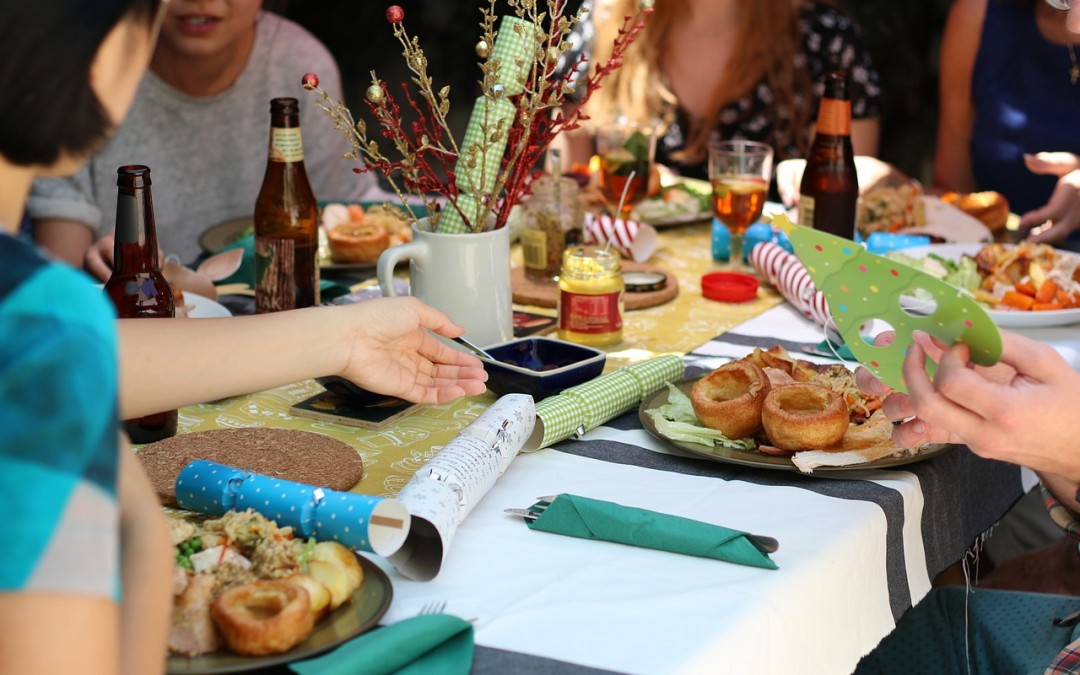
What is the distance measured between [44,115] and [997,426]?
0.92 meters

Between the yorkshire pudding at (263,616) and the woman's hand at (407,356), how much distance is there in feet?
1.61

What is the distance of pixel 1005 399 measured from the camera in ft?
3.79

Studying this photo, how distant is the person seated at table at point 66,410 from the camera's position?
2.14ft

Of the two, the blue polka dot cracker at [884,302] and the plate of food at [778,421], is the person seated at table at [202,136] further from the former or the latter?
the blue polka dot cracker at [884,302]

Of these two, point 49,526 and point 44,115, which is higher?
point 44,115

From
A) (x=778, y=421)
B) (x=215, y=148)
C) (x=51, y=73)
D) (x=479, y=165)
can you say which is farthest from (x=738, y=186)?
(x=51, y=73)

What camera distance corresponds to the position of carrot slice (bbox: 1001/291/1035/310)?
204 centimetres

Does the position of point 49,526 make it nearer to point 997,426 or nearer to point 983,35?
point 997,426

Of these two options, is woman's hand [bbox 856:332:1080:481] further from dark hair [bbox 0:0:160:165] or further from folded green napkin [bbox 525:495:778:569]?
dark hair [bbox 0:0:160:165]

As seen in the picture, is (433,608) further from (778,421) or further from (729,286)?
(729,286)

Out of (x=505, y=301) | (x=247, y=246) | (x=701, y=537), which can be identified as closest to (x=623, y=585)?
(x=701, y=537)

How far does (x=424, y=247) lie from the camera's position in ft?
6.04

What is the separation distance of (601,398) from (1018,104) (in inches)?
98.8

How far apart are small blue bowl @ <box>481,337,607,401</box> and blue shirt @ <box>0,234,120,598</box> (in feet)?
3.23
